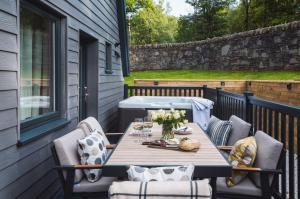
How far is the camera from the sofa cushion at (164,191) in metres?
1.64

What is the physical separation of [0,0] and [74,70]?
209 centimetres

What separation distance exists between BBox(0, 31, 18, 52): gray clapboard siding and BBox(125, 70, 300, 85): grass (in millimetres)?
9039

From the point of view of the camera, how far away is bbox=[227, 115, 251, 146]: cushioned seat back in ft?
11.5

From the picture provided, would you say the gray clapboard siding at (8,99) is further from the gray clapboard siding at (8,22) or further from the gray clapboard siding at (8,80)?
the gray clapboard siding at (8,22)

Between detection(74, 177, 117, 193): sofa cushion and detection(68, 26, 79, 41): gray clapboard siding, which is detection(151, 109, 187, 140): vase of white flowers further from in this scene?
detection(68, 26, 79, 41): gray clapboard siding

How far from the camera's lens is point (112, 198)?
1666 millimetres

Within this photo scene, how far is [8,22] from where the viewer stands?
274 centimetres

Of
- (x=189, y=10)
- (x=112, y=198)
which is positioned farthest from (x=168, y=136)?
(x=189, y=10)

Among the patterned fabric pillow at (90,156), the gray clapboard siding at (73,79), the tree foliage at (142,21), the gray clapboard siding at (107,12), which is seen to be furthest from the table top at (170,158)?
the tree foliage at (142,21)

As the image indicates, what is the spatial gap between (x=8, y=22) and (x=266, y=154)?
222cm

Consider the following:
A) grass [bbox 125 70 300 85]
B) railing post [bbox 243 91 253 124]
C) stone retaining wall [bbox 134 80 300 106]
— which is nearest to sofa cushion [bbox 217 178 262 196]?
railing post [bbox 243 91 253 124]

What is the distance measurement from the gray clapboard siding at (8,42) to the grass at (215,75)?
9.04 metres

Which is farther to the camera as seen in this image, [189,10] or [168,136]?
[189,10]

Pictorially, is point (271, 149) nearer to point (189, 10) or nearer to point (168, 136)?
point (168, 136)
